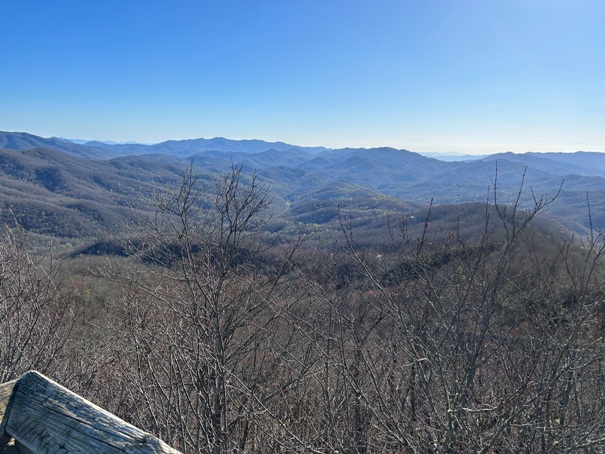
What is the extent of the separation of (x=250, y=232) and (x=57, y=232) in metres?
122

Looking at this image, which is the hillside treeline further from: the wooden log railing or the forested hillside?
the wooden log railing

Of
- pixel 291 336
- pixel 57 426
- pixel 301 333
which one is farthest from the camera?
pixel 291 336

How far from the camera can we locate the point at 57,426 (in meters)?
1.28

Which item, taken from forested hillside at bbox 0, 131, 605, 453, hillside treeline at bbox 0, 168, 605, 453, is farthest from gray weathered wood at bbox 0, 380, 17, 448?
hillside treeline at bbox 0, 168, 605, 453

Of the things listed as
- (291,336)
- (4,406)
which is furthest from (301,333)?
(4,406)

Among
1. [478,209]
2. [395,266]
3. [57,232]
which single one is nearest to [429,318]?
[395,266]

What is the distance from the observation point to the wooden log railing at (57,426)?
1.19 meters

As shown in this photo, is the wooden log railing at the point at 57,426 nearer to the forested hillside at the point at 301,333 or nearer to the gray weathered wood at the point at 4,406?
the gray weathered wood at the point at 4,406

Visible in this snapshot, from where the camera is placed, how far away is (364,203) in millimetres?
157375

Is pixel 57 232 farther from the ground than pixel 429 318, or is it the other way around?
pixel 429 318

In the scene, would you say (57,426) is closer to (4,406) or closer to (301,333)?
(4,406)

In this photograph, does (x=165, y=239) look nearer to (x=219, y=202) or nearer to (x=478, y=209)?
(x=219, y=202)

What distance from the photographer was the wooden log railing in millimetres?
1187

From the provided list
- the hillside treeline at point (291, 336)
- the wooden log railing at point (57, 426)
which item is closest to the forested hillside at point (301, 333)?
the hillside treeline at point (291, 336)
